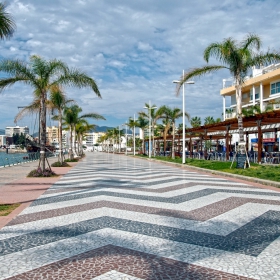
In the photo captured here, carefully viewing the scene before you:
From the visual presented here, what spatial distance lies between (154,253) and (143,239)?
641mm

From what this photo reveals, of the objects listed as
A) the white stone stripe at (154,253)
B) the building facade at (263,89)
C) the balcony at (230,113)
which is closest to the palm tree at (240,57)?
the white stone stripe at (154,253)

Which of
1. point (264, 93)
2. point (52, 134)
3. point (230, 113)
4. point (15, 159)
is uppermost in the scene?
point (264, 93)

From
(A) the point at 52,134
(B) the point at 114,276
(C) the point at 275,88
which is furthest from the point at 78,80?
(A) the point at 52,134

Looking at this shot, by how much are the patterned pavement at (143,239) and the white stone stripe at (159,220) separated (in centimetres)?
2

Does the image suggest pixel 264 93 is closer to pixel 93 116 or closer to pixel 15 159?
pixel 93 116

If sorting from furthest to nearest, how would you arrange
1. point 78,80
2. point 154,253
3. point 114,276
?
point 78,80 < point 154,253 < point 114,276

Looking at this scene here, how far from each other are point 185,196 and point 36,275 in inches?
239

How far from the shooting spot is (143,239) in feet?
16.1

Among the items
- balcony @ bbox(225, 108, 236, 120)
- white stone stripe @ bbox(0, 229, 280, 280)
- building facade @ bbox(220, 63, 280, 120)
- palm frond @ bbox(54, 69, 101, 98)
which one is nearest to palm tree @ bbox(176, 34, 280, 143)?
palm frond @ bbox(54, 69, 101, 98)

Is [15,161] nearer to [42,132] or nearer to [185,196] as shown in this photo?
[42,132]

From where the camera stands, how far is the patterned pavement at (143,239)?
3.73 metres

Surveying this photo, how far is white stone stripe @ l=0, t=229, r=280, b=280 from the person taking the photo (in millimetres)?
3764

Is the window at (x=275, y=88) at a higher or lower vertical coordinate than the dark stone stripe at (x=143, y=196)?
higher

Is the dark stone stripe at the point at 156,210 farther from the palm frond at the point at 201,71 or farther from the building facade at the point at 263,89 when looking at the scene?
the building facade at the point at 263,89
